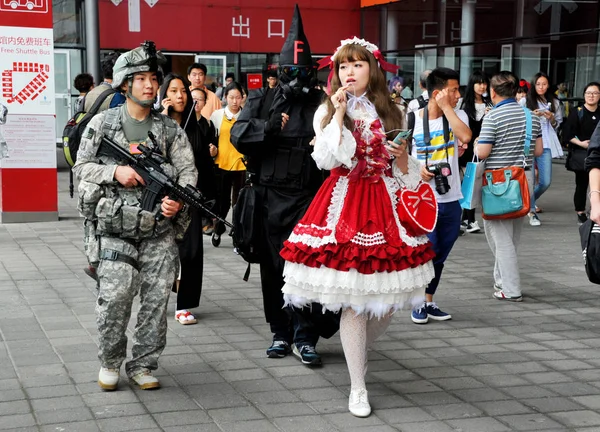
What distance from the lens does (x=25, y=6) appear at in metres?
11.9

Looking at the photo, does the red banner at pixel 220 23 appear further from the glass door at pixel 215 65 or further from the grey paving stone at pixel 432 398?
the grey paving stone at pixel 432 398

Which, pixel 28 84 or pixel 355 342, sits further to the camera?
pixel 28 84

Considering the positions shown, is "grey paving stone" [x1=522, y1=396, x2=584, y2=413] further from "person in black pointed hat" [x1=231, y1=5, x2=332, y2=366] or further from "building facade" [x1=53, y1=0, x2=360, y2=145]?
"building facade" [x1=53, y1=0, x2=360, y2=145]

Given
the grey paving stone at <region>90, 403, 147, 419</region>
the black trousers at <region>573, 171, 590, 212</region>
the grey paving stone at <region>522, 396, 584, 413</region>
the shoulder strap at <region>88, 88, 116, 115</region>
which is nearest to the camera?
the grey paving stone at <region>90, 403, 147, 419</region>

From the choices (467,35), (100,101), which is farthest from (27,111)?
(467,35)

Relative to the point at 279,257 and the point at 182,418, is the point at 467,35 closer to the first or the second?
the point at 279,257

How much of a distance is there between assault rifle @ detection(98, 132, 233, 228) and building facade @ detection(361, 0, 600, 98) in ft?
48.5

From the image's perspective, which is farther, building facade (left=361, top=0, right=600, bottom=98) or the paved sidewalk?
building facade (left=361, top=0, right=600, bottom=98)

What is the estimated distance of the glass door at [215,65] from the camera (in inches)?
979

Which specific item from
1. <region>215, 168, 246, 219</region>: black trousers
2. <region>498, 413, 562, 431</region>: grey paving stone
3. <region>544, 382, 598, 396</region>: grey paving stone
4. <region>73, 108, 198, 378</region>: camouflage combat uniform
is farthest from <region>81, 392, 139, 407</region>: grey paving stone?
<region>215, 168, 246, 219</region>: black trousers

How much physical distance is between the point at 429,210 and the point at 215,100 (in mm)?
6792

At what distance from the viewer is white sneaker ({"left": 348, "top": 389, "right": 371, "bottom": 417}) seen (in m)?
4.63

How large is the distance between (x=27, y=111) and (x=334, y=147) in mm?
8381

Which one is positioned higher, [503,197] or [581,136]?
[581,136]
